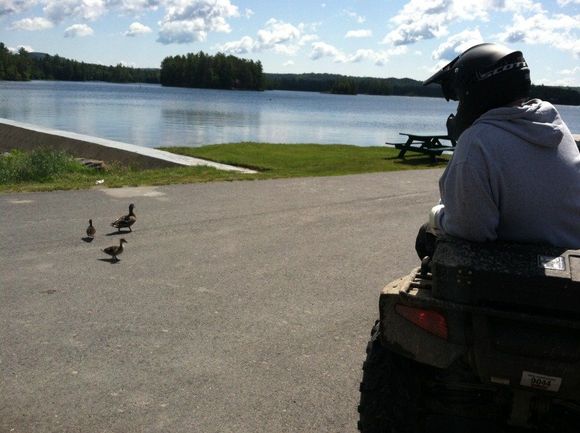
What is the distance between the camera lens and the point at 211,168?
15.5 metres

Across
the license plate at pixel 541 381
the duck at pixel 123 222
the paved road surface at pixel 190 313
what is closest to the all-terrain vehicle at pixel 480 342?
the license plate at pixel 541 381

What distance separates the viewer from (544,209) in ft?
9.83

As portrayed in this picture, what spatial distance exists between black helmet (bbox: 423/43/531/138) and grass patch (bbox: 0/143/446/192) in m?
9.72

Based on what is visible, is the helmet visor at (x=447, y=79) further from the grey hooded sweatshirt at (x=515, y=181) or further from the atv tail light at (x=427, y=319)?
the atv tail light at (x=427, y=319)

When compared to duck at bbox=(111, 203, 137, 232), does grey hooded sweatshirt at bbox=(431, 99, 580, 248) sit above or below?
above

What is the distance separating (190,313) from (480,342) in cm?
340

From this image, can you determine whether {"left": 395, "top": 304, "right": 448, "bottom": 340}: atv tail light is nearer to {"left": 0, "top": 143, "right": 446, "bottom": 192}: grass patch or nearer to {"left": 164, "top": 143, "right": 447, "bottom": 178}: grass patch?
{"left": 0, "top": 143, "right": 446, "bottom": 192}: grass patch

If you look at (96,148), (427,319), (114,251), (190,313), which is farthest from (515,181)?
(96,148)

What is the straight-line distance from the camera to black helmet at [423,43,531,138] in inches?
124

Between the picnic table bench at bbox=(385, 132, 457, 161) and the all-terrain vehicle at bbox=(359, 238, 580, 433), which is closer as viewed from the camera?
the all-terrain vehicle at bbox=(359, 238, 580, 433)

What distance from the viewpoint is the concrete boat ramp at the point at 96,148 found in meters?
17.5

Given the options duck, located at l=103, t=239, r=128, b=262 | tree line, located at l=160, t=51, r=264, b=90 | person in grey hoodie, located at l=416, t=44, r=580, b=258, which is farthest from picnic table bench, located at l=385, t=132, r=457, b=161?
tree line, located at l=160, t=51, r=264, b=90

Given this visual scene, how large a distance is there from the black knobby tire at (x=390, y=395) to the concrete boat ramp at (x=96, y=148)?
12841 millimetres

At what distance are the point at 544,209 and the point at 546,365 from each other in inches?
27.3
